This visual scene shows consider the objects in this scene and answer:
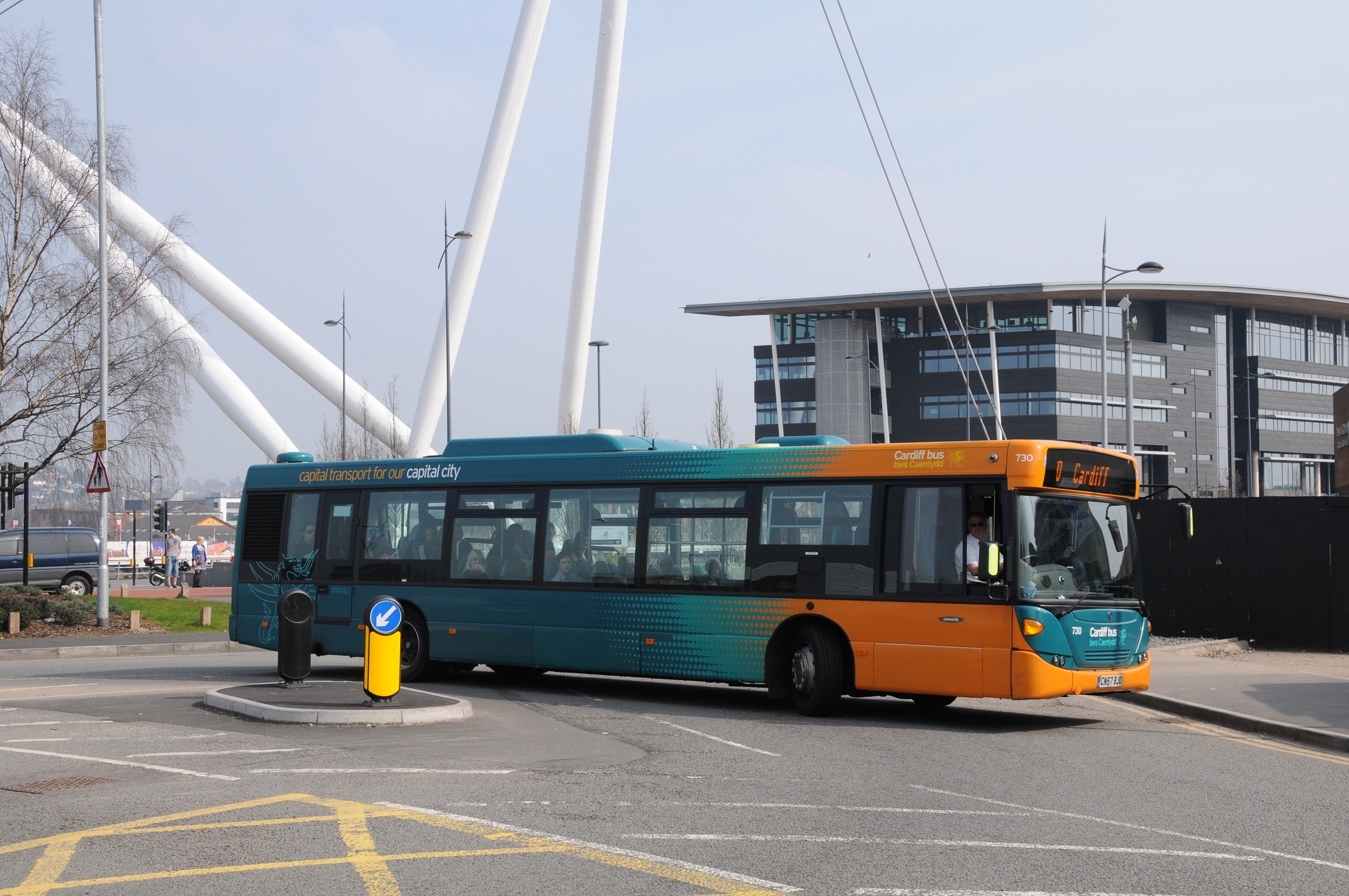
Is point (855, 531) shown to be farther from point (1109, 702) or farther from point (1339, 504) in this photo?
point (1339, 504)

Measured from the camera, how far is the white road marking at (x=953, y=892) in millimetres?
5973

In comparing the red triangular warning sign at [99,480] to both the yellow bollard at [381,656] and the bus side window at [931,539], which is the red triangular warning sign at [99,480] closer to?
the yellow bollard at [381,656]

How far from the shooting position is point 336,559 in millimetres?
17250

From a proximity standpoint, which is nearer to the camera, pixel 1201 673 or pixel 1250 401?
pixel 1201 673

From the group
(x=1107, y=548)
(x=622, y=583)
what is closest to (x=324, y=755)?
(x=622, y=583)

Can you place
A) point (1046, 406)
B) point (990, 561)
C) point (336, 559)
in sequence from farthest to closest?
1. point (1046, 406)
2. point (336, 559)
3. point (990, 561)

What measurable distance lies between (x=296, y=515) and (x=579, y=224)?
33.9 m

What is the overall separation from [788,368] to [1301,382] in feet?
128

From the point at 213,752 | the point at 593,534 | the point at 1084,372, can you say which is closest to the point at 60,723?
the point at 213,752

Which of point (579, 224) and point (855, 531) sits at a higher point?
point (579, 224)

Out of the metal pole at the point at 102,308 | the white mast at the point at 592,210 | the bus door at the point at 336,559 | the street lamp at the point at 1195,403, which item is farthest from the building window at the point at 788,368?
the bus door at the point at 336,559

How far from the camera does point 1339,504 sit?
20.5 m

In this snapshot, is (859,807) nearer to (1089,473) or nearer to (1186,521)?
(1089,473)

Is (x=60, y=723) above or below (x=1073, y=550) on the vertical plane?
below
